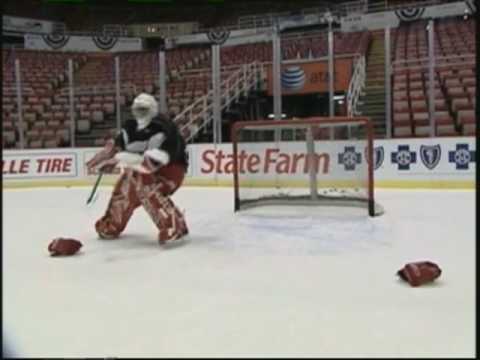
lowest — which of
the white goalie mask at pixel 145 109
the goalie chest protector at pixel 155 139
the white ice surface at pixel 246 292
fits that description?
the white ice surface at pixel 246 292

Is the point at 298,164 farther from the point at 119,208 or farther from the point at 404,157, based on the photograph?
the point at 119,208

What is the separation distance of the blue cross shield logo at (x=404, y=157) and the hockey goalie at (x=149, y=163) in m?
3.12

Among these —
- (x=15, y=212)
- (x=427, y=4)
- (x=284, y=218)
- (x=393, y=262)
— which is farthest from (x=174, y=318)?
(x=427, y=4)

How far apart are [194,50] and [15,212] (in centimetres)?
960

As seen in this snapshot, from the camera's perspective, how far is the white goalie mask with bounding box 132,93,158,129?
2.51 metres

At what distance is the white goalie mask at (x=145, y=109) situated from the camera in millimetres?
2510

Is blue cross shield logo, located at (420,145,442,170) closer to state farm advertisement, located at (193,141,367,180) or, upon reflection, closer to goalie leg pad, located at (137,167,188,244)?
state farm advertisement, located at (193,141,367,180)

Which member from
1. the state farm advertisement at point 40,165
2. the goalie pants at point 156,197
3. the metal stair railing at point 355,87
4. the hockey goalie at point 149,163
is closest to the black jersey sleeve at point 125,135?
the hockey goalie at point 149,163

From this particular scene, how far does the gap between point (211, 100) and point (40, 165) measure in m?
2.65

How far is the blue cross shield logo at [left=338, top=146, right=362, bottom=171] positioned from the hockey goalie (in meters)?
2.06

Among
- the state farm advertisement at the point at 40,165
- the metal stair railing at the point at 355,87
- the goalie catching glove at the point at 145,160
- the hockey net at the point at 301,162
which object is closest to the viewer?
the goalie catching glove at the point at 145,160

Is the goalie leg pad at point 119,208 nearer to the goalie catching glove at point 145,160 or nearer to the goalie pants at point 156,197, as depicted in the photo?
the goalie pants at point 156,197

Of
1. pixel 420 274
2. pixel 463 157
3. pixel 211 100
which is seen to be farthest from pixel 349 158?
pixel 211 100

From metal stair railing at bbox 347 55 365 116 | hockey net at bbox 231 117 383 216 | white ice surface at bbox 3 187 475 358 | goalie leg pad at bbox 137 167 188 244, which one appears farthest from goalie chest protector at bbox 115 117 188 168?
metal stair railing at bbox 347 55 365 116
